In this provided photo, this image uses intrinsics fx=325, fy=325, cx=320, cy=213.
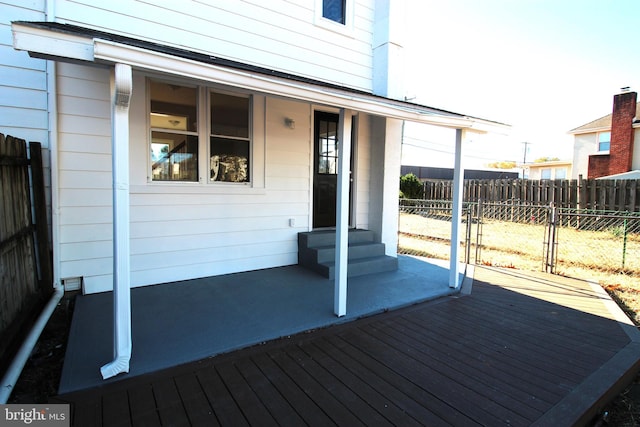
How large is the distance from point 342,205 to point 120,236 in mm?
1997

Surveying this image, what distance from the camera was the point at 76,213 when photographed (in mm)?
3643

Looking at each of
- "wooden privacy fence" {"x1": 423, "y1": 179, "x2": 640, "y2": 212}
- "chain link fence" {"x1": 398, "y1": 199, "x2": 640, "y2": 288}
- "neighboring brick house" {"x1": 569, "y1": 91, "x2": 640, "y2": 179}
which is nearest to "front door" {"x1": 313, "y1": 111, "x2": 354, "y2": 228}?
"chain link fence" {"x1": 398, "y1": 199, "x2": 640, "y2": 288}

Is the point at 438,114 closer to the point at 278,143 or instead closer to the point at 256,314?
the point at 278,143

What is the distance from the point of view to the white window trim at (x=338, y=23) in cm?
509

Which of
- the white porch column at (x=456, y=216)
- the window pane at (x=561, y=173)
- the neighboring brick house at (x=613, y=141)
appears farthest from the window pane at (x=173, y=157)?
the window pane at (x=561, y=173)

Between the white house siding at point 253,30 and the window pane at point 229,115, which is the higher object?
the white house siding at point 253,30

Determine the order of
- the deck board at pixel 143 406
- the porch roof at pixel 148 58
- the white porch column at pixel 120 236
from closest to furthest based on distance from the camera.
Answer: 1. the deck board at pixel 143 406
2. the porch roof at pixel 148 58
3. the white porch column at pixel 120 236

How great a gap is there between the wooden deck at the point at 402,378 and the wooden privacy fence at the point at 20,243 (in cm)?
97

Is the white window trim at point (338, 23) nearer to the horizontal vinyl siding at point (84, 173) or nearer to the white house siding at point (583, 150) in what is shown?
the horizontal vinyl siding at point (84, 173)

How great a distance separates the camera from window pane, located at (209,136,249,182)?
455 centimetres

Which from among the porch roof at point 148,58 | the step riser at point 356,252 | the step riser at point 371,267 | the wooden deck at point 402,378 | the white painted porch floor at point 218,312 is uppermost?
the porch roof at point 148,58

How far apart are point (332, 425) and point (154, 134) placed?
150 inches

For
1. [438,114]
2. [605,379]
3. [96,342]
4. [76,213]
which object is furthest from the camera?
[438,114]

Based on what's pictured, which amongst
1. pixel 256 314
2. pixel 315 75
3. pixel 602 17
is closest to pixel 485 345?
pixel 256 314
